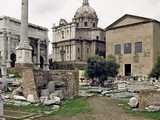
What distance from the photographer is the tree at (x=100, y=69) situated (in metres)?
41.6

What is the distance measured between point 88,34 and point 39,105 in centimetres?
5203

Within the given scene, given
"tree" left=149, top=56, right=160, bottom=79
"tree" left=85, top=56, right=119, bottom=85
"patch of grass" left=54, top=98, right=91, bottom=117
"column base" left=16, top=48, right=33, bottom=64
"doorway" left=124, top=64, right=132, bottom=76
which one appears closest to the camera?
"patch of grass" left=54, top=98, right=91, bottom=117

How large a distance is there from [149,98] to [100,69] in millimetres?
21903

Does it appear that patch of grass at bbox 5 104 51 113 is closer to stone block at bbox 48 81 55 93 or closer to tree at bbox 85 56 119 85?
stone block at bbox 48 81 55 93

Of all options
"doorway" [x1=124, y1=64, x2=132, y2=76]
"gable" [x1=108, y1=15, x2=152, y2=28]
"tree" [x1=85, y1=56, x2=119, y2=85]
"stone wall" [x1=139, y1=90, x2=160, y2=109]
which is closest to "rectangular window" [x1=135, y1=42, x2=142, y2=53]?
"doorway" [x1=124, y1=64, x2=132, y2=76]

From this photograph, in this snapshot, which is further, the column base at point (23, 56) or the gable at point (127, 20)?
the gable at point (127, 20)

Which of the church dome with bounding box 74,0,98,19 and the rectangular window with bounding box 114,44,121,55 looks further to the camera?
the church dome with bounding box 74,0,98,19

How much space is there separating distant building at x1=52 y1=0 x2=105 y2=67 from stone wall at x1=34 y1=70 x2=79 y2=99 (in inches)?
1560

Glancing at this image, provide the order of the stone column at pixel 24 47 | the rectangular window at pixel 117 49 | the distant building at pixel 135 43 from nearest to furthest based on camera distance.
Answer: the stone column at pixel 24 47, the distant building at pixel 135 43, the rectangular window at pixel 117 49

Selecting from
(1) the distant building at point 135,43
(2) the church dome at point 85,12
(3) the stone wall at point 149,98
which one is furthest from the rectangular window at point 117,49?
(3) the stone wall at point 149,98

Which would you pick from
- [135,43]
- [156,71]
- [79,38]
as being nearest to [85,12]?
[79,38]

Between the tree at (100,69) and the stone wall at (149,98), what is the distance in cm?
2160

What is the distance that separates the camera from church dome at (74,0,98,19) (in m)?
73.6

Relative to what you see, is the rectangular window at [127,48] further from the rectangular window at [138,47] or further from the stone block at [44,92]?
the stone block at [44,92]
